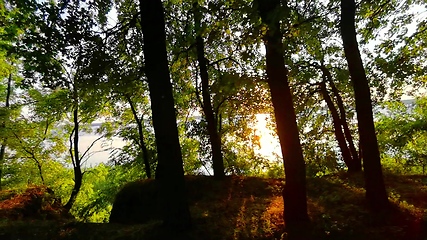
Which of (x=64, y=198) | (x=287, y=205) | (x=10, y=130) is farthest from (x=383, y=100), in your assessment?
(x=64, y=198)

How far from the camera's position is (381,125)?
1836cm

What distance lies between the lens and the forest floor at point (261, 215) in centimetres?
508

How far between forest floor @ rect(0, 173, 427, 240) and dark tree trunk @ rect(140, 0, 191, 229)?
541 millimetres

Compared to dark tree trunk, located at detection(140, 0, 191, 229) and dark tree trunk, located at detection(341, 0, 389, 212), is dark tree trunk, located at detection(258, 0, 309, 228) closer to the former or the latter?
dark tree trunk, located at detection(341, 0, 389, 212)

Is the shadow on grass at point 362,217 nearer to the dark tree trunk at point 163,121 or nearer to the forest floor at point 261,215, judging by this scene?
the forest floor at point 261,215

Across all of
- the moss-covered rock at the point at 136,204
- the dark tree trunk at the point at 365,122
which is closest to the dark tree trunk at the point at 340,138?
the dark tree trunk at the point at 365,122

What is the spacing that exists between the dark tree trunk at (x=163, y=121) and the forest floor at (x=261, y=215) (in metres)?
0.54

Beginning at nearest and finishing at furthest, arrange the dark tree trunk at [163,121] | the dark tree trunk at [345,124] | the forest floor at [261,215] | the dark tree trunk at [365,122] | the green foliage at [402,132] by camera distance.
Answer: the forest floor at [261,215]
the dark tree trunk at [365,122]
the dark tree trunk at [163,121]
the dark tree trunk at [345,124]
the green foliage at [402,132]

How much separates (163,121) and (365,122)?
12.4 ft

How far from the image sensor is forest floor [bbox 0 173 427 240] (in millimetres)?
5078

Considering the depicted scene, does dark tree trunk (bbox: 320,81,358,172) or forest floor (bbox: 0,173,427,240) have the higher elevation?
dark tree trunk (bbox: 320,81,358,172)

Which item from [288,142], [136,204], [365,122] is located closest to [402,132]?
[365,122]

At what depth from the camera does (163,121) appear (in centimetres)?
555

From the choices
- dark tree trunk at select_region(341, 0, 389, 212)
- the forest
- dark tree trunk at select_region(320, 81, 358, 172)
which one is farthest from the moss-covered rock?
dark tree trunk at select_region(320, 81, 358, 172)
